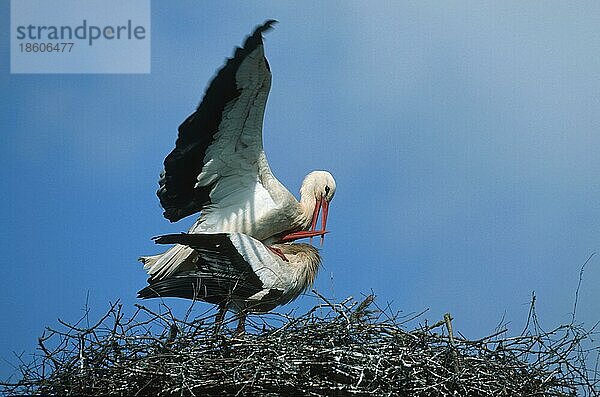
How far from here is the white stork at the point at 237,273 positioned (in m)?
4.10

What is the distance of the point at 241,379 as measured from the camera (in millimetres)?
2998

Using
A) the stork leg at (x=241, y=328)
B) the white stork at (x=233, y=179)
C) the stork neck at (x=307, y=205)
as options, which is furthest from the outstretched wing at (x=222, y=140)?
the stork leg at (x=241, y=328)

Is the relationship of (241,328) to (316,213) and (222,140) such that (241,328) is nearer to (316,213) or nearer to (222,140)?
(222,140)

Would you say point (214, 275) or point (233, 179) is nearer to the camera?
point (214, 275)

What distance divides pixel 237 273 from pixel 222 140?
55 centimetres

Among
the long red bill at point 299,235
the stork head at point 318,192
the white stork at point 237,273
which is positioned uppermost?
the stork head at point 318,192

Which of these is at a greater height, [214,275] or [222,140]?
[222,140]

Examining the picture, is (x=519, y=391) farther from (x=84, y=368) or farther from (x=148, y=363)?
(x=84, y=368)

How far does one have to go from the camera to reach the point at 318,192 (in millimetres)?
4551

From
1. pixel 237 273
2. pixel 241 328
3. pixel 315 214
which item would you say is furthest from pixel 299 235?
pixel 241 328

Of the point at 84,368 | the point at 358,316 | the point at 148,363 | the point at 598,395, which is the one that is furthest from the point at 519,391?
the point at 84,368

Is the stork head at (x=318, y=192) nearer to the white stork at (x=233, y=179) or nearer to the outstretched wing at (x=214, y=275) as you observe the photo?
the white stork at (x=233, y=179)

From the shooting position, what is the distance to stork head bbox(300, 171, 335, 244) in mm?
4551

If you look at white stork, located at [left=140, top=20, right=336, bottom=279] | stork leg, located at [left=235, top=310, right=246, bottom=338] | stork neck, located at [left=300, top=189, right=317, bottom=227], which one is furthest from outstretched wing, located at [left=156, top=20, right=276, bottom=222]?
stork leg, located at [left=235, top=310, right=246, bottom=338]
